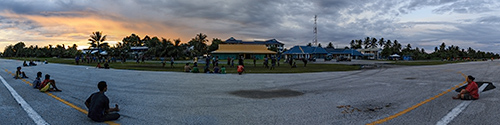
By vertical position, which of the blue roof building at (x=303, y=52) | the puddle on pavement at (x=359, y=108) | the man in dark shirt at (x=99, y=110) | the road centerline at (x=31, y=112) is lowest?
the puddle on pavement at (x=359, y=108)

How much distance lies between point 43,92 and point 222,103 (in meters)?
6.53

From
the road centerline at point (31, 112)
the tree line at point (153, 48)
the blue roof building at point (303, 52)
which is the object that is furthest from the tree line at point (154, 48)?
the road centerline at point (31, 112)

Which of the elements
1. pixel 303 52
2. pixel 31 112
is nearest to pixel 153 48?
pixel 303 52

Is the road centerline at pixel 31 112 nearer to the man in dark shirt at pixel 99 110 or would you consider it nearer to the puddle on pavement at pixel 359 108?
the man in dark shirt at pixel 99 110

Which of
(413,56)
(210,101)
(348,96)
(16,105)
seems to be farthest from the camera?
(413,56)

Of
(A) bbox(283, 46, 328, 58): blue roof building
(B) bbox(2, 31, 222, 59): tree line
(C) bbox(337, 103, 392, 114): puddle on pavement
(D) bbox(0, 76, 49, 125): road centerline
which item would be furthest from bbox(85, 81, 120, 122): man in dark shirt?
(A) bbox(283, 46, 328, 58): blue roof building

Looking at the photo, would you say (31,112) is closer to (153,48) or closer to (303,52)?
(153,48)

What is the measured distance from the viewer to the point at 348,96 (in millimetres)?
8625

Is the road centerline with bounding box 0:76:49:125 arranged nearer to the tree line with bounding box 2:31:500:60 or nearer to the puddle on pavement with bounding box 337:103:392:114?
the puddle on pavement with bounding box 337:103:392:114

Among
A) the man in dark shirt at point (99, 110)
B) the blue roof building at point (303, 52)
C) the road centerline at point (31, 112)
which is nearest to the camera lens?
the man in dark shirt at point (99, 110)

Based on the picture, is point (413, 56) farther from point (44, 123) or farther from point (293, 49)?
point (44, 123)

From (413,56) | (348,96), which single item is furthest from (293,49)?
(348,96)

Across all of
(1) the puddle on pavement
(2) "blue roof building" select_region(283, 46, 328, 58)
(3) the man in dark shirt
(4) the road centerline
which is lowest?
(1) the puddle on pavement

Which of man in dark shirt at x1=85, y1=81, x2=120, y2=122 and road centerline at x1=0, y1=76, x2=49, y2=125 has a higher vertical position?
man in dark shirt at x1=85, y1=81, x2=120, y2=122
